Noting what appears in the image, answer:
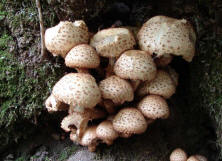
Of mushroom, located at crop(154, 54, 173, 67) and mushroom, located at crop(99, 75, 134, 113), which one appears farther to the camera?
mushroom, located at crop(154, 54, 173, 67)

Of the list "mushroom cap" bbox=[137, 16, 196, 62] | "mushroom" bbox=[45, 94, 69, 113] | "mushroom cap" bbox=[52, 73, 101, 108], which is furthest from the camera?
"mushroom" bbox=[45, 94, 69, 113]

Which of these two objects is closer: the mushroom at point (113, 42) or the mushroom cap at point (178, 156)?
the mushroom at point (113, 42)

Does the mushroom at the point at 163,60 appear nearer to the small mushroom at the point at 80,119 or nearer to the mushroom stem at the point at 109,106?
the mushroom stem at the point at 109,106

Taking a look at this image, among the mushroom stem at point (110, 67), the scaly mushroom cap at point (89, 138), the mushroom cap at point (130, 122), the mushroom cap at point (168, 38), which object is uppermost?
the mushroom cap at point (168, 38)

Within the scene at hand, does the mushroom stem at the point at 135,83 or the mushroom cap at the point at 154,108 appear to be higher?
the mushroom stem at the point at 135,83

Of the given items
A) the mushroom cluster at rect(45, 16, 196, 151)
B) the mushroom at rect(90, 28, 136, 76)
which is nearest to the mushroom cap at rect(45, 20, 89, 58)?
the mushroom cluster at rect(45, 16, 196, 151)

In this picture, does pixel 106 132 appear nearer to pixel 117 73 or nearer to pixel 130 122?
pixel 130 122

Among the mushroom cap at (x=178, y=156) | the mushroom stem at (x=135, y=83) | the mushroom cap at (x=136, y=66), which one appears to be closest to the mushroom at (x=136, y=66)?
the mushroom cap at (x=136, y=66)

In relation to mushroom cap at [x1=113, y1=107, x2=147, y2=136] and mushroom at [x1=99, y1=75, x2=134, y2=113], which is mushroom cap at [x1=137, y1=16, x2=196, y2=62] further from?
mushroom cap at [x1=113, y1=107, x2=147, y2=136]

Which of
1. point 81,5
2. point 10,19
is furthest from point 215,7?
point 10,19

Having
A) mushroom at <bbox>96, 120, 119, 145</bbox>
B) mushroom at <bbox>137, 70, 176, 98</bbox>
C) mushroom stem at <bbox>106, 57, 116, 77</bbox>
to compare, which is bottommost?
mushroom at <bbox>96, 120, 119, 145</bbox>
